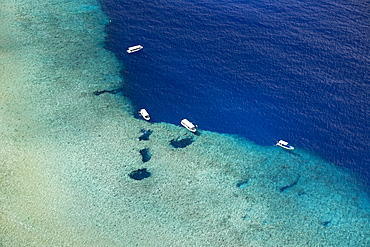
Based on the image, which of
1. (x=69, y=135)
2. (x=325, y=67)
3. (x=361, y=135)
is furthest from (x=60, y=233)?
(x=325, y=67)

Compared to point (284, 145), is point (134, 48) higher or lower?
higher

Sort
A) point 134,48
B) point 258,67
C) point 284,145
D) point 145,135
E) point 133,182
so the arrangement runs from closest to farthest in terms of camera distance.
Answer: point 133,182 → point 145,135 → point 284,145 → point 258,67 → point 134,48

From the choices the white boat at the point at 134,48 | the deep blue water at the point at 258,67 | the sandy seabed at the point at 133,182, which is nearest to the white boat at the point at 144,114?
the sandy seabed at the point at 133,182

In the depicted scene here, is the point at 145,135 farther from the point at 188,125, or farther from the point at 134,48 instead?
the point at 134,48

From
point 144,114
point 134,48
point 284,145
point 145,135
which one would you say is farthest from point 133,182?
point 134,48

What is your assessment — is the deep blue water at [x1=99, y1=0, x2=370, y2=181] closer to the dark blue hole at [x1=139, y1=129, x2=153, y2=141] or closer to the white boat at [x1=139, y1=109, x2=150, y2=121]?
the white boat at [x1=139, y1=109, x2=150, y2=121]

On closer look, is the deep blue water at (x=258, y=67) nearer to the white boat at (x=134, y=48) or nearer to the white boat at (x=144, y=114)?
the white boat at (x=134, y=48)

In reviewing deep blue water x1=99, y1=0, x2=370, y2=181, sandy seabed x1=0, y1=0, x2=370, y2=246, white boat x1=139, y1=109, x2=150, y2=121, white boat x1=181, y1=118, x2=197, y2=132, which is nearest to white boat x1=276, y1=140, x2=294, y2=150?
sandy seabed x1=0, y1=0, x2=370, y2=246
